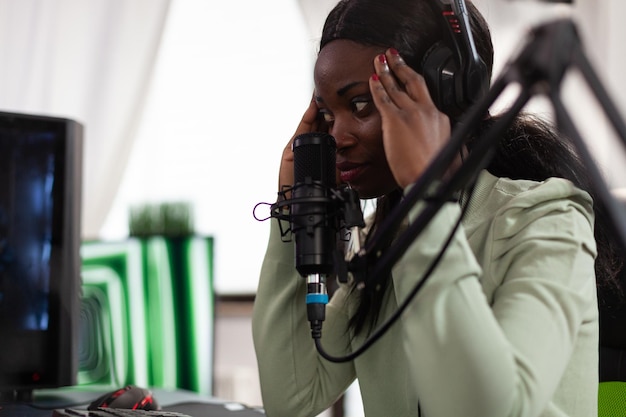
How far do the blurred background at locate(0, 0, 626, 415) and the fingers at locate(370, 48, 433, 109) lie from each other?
1.65 meters

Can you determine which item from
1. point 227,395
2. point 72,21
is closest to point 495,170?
point 227,395

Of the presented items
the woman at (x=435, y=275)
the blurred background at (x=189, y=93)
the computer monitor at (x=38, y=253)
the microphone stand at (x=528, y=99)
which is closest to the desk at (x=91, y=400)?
the computer monitor at (x=38, y=253)

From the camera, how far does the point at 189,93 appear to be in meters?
2.69

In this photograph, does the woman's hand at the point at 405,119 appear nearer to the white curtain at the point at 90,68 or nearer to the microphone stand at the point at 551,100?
the microphone stand at the point at 551,100

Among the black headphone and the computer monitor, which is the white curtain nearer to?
the computer monitor

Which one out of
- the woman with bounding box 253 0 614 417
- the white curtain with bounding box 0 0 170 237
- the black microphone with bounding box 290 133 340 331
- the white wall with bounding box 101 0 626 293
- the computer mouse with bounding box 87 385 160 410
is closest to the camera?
the woman with bounding box 253 0 614 417

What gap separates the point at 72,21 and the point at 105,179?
540 mm

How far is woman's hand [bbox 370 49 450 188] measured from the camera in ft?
2.66

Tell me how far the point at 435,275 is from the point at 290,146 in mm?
474

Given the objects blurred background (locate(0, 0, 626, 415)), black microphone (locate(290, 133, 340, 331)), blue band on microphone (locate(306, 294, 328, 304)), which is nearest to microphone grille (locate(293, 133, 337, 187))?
black microphone (locate(290, 133, 340, 331))

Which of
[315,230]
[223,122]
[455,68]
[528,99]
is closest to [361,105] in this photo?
[455,68]

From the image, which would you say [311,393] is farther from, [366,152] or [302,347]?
[366,152]

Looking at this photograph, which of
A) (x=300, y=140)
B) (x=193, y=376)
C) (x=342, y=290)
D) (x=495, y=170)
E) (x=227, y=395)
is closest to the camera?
(x=300, y=140)

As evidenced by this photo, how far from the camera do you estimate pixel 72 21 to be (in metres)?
2.57
